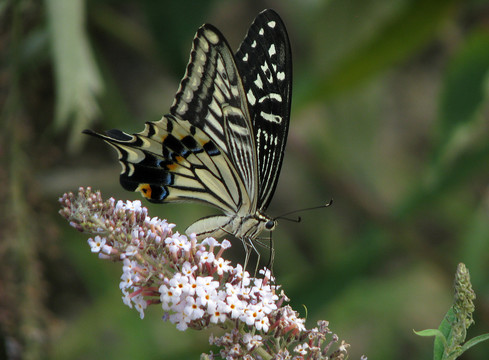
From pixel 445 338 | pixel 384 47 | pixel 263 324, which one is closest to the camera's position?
pixel 445 338

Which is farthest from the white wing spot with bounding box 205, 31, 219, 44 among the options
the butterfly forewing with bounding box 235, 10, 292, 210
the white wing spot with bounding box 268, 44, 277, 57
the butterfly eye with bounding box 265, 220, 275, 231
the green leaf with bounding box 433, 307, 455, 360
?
the green leaf with bounding box 433, 307, 455, 360

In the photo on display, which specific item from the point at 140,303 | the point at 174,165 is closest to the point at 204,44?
the point at 174,165

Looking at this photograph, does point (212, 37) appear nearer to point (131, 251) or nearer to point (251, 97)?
point (251, 97)

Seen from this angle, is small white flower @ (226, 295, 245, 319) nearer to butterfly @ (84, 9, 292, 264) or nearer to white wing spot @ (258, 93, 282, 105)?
butterfly @ (84, 9, 292, 264)

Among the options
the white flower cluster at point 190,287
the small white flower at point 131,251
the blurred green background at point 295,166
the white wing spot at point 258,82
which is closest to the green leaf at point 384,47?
the blurred green background at point 295,166

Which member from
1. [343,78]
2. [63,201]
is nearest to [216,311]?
[63,201]

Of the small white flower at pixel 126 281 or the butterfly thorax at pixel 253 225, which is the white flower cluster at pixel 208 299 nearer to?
the small white flower at pixel 126 281

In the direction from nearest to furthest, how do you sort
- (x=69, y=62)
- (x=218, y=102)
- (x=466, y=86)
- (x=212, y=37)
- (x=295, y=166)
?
1. (x=212, y=37)
2. (x=218, y=102)
3. (x=69, y=62)
4. (x=466, y=86)
5. (x=295, y=166)
